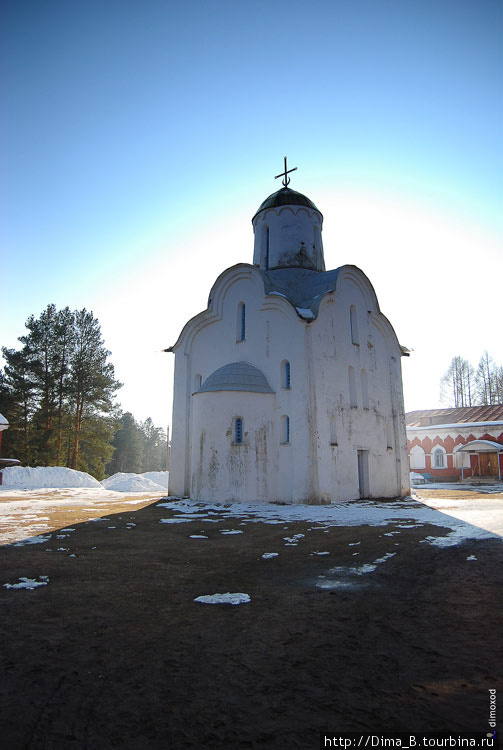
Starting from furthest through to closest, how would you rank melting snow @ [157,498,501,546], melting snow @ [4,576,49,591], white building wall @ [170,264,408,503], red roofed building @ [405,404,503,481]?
red roofed building @ [405,404,503,481], white building wall @ [170,264,408,503], melting snow @ [157,498,501,546], melting snow @ [4,576,49,591]

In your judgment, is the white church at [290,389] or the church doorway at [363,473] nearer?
the white church at [290,389]

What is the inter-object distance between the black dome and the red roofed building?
68.6 feet

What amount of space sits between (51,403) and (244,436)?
24.3 m

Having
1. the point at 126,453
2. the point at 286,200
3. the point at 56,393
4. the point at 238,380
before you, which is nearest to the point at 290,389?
the point at 238,380

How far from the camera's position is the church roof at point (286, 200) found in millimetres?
21266

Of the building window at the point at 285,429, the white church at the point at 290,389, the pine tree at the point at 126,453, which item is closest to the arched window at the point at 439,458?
the white church at the point at 290,389

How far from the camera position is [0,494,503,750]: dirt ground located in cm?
225

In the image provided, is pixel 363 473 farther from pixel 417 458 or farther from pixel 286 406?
pixel 417 458

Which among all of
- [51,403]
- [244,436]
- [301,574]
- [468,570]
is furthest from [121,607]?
[51,403]

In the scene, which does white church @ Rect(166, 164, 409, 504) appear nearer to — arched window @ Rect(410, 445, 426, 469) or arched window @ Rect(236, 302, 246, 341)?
arched window @ Rect(236, 302, 246, 341)

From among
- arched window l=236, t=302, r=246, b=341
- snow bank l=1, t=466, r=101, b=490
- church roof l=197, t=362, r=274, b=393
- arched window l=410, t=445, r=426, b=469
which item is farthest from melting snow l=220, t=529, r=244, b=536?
arched window l=410, t=445, r=426, b=469

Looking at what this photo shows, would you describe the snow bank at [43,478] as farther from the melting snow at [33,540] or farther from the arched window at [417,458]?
the arched window at [417,458]

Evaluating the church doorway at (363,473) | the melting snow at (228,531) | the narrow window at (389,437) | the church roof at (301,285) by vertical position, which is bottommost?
the melting snow at (228,531)

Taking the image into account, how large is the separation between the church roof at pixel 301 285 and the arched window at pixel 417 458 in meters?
24.7
